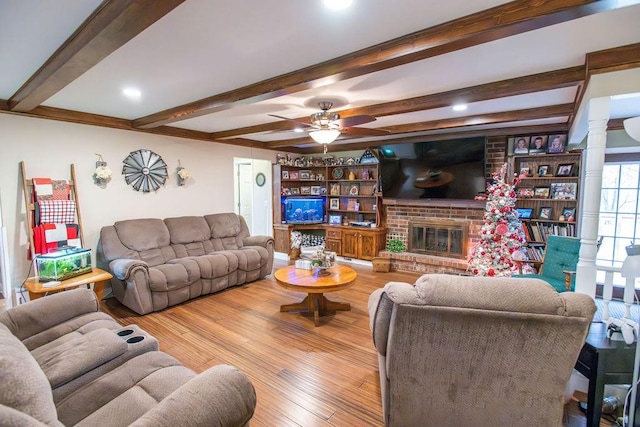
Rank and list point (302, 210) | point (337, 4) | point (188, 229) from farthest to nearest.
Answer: point (302, 210) → point (188, 229) → point (337, 4)

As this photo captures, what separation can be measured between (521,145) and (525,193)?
73 cm

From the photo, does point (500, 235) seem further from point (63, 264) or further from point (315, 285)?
point (63, 264)

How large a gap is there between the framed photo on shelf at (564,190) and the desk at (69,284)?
19.6ft

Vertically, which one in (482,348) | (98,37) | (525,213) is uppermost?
→ (98,37)

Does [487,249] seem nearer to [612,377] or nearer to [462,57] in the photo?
[612,377]

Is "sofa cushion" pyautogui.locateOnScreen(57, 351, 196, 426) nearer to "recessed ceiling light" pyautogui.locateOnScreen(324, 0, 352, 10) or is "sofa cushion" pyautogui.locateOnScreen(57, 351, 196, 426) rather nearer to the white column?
"recessed ceiling light" pyautogui.locateOnScreen(324, 0, 352, 10)

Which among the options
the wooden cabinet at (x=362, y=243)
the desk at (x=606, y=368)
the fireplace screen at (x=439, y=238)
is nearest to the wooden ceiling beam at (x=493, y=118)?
the fireplace screen at (x=439, y=238)

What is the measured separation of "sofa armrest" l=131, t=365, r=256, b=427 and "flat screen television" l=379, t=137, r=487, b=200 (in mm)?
4469

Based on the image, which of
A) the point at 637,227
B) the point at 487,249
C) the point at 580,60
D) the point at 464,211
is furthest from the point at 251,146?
the point at 637,227

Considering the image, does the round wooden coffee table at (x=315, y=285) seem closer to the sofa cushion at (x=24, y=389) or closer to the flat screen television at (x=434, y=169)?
the sofa cushion at (x=24, y=389)

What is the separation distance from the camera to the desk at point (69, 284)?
299 cm

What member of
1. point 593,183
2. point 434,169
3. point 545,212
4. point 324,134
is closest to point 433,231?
point 434,169

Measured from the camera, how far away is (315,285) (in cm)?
323

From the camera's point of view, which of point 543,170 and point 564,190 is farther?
point 543,170
